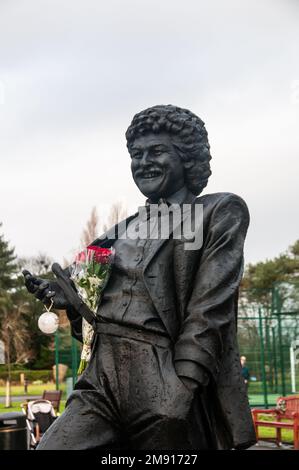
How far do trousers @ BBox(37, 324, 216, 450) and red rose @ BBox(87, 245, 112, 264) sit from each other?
330 millimetres

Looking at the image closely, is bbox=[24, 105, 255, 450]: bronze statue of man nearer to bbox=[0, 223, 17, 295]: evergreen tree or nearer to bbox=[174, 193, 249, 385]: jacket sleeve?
bbox=[174, 193, 249, 385]: jacket sleeve

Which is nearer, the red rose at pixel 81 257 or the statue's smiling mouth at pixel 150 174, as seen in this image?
the red rose at pixel 81 257

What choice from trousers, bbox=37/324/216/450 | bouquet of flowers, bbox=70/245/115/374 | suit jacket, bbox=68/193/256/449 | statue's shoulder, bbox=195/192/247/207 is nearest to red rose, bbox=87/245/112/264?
bouquet of flowers, bbox=70/245/115/374

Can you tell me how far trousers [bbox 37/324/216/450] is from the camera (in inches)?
139

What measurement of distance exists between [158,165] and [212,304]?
0.85 m

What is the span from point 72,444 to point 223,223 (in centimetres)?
130

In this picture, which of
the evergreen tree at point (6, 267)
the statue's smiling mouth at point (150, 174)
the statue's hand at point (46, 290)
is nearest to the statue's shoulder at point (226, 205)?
the statue's smiling mouth at point (150, 174)

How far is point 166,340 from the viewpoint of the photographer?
12.1 ft

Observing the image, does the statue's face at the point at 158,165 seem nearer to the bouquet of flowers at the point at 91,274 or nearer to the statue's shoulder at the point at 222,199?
the statue's shoulder at the point at 222,199

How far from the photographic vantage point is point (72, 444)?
11.8ft

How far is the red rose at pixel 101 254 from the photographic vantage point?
3865 mm

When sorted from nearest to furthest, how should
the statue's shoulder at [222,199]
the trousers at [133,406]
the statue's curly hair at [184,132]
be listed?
1. the trousers at [133,406]
2. the statue's shoulder at [222,199]
3. the statue's curly hair at [184,132]

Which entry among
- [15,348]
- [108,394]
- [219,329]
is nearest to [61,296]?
[108,394]
